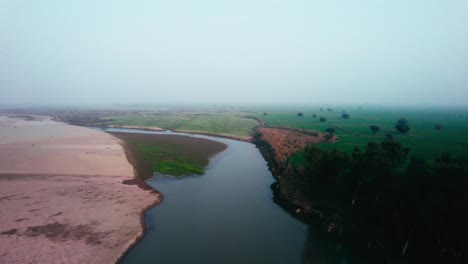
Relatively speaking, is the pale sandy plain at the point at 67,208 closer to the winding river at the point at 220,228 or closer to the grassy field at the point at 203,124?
the winding river at the point at 220,228

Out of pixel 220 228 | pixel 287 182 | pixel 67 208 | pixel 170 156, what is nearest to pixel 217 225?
pixel 220 228

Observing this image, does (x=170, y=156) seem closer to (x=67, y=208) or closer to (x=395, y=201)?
(x=67, y=208)

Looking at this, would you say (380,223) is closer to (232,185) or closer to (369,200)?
(369,200)

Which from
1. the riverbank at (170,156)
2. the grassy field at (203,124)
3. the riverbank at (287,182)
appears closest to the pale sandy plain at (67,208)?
the riverbank at (170,156)

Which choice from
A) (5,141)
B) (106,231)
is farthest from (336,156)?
(5,141)

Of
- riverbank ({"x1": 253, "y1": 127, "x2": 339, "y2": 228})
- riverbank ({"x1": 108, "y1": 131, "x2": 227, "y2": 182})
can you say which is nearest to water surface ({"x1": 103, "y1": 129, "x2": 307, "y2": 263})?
riverbank ({"x1": 253, "y1": 127, "x2": 339, "y2": 228})
